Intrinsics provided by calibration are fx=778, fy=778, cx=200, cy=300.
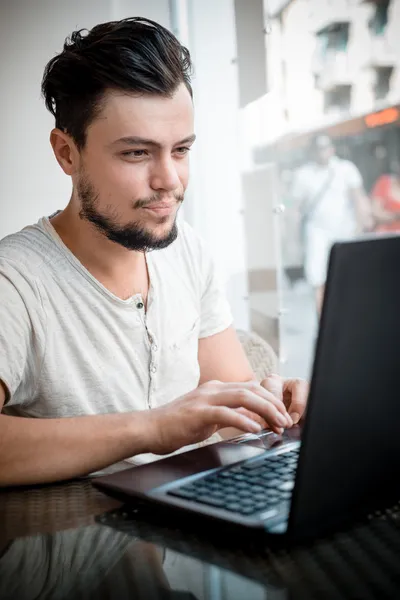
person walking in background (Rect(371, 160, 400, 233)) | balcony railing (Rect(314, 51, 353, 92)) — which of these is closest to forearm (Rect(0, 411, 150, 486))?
balcony railing (Rect(314, 51, 353, 92))

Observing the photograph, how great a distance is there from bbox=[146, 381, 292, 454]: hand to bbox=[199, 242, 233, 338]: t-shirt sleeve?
61 cm

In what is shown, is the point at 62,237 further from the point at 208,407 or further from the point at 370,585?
the point at 370,585

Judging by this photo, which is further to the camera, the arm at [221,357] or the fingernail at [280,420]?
the arm at [221,357]

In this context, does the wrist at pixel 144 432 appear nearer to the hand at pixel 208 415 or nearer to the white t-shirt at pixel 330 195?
the hand at pixel 208 415

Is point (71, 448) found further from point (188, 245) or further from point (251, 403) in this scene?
point (188, 245)

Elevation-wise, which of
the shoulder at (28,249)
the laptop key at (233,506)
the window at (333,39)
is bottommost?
the laptop key at (233,506)

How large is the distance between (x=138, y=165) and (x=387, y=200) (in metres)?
3.86

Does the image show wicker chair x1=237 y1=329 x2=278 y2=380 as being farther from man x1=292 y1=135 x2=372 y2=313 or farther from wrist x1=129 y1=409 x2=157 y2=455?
man x1=292 y1=135 x2=372 y2=313

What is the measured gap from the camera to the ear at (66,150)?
143cm

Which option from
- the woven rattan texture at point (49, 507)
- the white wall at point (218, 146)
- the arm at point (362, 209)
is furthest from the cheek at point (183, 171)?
the arm at point (362, 209)

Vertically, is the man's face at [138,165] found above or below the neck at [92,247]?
above

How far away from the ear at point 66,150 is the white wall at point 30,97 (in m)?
1.64

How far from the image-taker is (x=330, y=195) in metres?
4.73

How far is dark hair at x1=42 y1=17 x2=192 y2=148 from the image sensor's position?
133 centimetres
